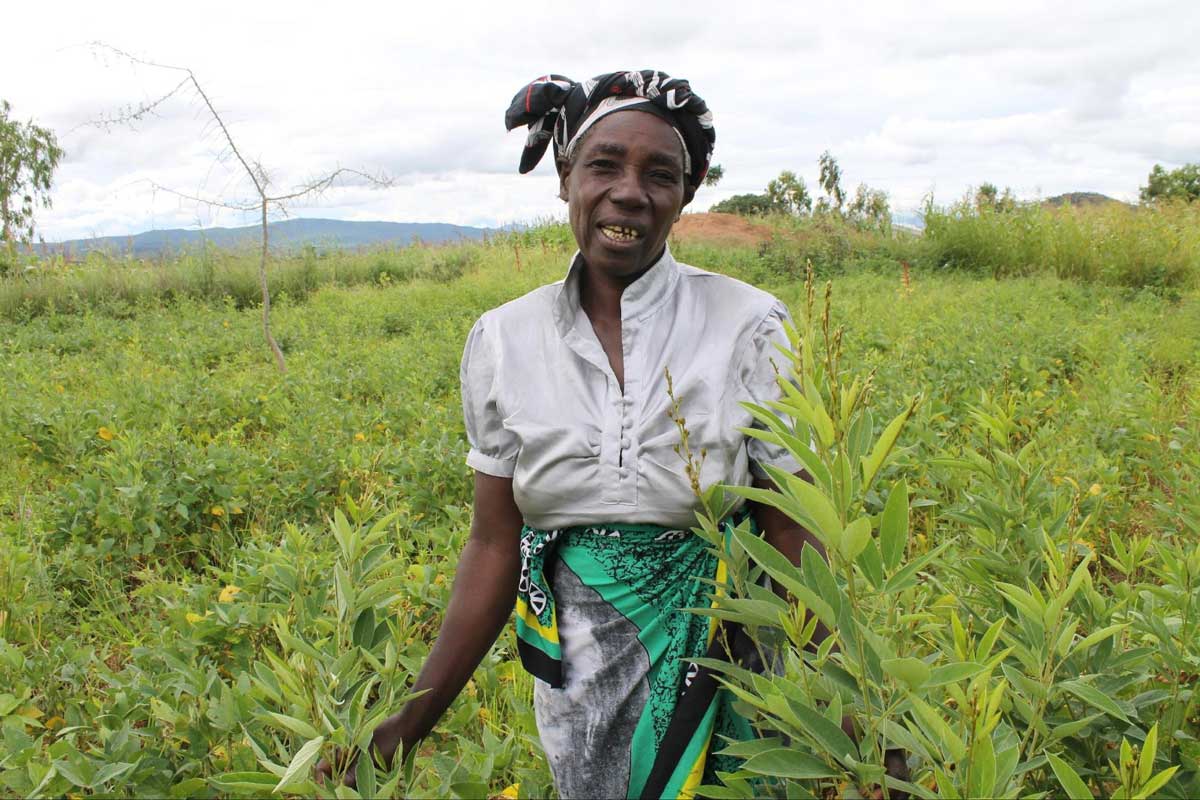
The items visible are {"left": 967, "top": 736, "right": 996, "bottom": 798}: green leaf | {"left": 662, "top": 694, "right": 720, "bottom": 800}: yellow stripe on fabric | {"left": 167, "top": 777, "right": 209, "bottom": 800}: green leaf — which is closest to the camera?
{"left": 967, "top": 736, "right": 996, "bottom": 798}: green leaf

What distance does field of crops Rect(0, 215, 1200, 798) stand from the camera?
2.41ft

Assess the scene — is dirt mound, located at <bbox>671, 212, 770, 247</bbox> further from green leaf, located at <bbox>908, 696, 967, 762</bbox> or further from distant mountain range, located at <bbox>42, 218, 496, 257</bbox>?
green leaf, located at <bbox>908, 696, 967, 762</bbox>

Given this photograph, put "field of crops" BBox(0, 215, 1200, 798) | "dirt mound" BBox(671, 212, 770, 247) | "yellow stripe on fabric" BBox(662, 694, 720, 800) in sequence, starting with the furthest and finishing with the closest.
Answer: "dirt mound" BBox(671, 212, 770, 247), "yellow stripe on fabric" BBox(662, 694, 720, 800), "field of crops" BBox(0, 215, 1200, 798)

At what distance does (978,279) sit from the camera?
1084cm

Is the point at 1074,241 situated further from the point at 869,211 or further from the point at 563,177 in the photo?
the point at 563,177

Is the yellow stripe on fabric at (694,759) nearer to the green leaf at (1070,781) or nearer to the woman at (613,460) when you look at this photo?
the woman at (613,460)

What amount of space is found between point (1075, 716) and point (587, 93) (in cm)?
114

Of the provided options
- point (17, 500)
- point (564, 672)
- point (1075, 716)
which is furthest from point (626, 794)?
point (17, 500)

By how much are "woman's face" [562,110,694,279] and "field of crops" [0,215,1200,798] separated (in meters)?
0.42

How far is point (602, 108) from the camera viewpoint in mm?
1451

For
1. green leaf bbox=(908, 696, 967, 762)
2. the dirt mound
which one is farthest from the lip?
the dirt mound

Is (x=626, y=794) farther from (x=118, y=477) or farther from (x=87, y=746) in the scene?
(x=118, y=477)

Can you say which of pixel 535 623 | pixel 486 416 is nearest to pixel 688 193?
pixel 486 416

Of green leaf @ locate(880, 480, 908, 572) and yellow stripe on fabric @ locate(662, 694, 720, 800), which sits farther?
yellow stripe on fabric @ locate(662, 694, 720, 800)
